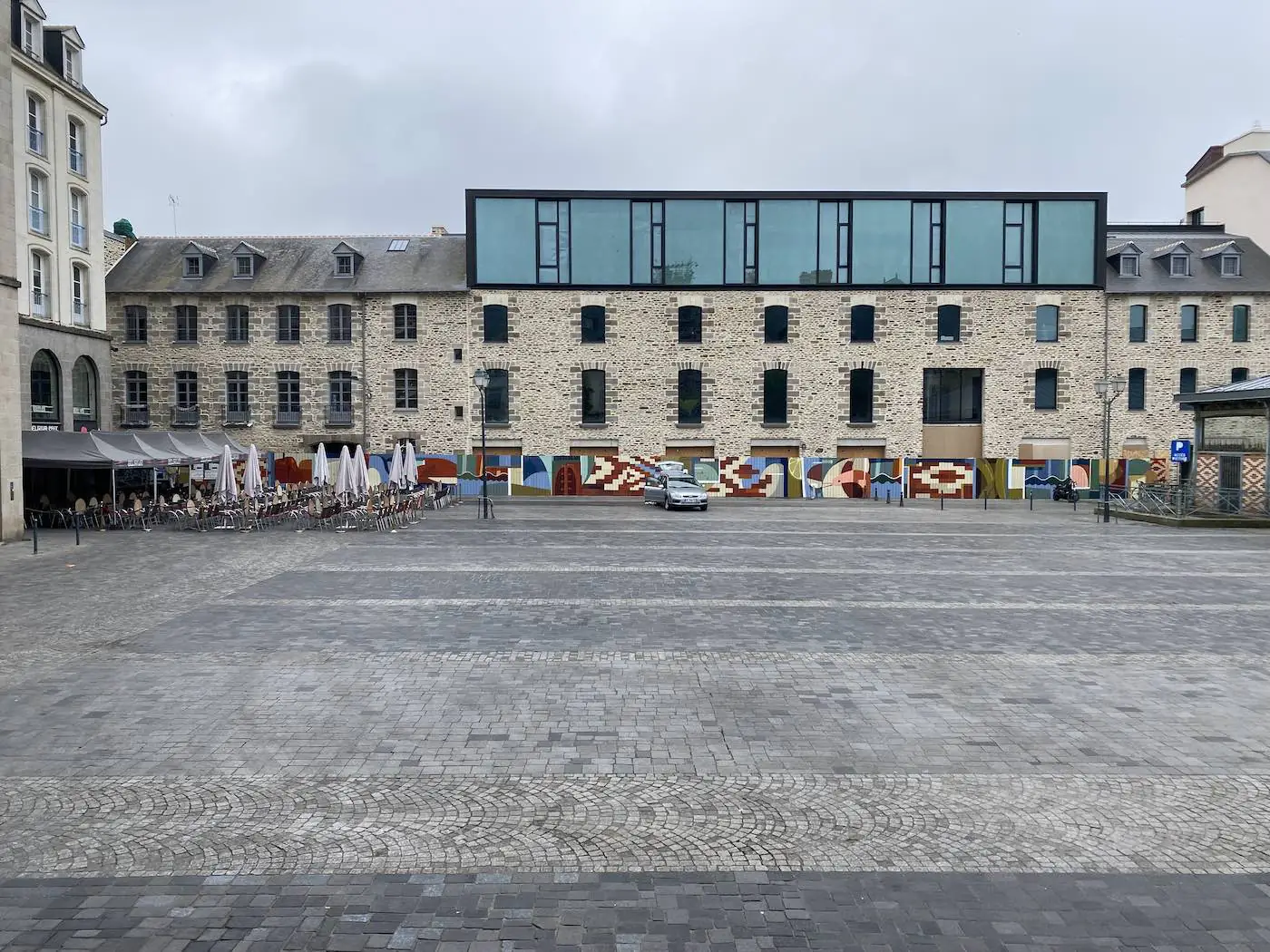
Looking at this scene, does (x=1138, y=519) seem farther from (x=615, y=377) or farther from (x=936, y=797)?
(x=936, y=797)

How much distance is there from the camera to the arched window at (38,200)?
25938 mm

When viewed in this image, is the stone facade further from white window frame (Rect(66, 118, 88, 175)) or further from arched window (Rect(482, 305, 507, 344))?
white window frame (Rect(66, 118, 88, 175))

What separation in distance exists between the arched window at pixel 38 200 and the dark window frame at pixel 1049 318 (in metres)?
35.8

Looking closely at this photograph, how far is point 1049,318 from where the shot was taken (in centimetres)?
3566

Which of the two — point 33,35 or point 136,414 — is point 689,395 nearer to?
point 136,414

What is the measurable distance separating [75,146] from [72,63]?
8.88 feet

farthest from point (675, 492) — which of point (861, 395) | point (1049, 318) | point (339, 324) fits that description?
point (1049, 318)

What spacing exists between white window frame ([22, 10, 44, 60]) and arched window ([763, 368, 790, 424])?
26965 mm

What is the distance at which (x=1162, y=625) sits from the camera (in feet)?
35.7

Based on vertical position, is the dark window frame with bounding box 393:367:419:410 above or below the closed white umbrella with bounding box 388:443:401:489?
above

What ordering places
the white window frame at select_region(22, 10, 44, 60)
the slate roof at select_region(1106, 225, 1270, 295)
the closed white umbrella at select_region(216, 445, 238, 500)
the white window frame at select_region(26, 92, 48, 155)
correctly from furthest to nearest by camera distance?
the slate roof at select_region(1106, 225, 1270, 295) → the white window frame at select_region(22, 10, 44, 60) → the white window frame at select_region(26, 92, 48, 155) → the closed white umbrella at select_region(216, 445, 238, 500)

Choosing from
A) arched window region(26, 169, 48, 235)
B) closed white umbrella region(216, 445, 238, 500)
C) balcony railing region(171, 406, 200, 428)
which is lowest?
closed white umbrella region(216, 445, 238, 500)

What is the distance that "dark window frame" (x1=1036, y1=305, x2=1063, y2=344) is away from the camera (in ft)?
117

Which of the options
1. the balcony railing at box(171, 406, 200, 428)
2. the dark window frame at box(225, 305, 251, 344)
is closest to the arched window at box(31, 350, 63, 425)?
the balcony railing at box(171, 406, 200, 428)
